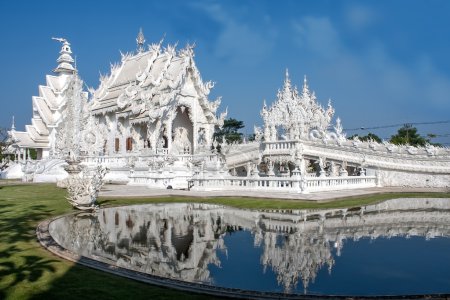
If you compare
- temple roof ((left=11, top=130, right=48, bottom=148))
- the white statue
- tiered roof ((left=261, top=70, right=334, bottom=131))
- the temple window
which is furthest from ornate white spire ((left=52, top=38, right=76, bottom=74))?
the white statue

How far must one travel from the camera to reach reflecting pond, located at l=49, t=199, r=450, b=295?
19.4 ft

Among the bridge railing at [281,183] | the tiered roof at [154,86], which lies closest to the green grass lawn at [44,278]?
the bridge railing at [281,183]

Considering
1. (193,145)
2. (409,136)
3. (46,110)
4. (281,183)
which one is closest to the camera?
(281,183)

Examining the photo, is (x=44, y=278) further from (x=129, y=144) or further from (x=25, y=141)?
(x=25, y=141)

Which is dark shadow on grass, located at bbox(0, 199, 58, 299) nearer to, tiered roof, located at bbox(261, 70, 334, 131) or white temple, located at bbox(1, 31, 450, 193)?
white temple, located at bbox(1, 31, 450, 193)

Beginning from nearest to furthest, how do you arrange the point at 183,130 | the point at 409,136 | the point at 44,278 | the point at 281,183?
1. the point at 44,278
2. the point at 281,183
3. the point at 183,130
4. the point at 409,136

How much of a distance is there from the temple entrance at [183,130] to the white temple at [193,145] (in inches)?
3.4

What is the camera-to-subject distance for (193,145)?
112ft

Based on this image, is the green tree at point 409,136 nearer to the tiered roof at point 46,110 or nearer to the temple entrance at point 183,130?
the temple entrance at point 183,130

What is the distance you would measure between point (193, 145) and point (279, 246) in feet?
86.5

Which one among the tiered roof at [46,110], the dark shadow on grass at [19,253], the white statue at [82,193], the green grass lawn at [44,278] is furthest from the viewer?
the tiered roof at [46,110]

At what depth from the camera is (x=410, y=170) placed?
23453 millimetres

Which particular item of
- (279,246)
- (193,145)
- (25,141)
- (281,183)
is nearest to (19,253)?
(279,246)

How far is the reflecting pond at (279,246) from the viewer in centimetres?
592
